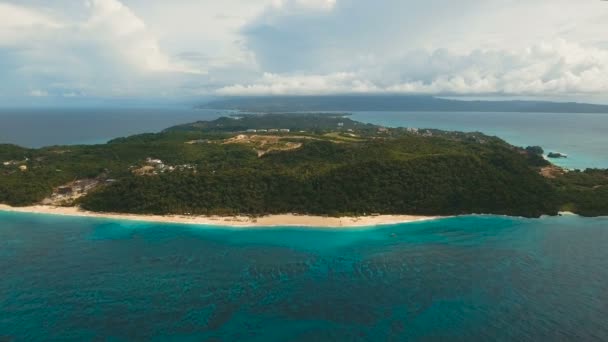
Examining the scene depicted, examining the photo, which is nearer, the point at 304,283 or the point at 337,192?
the point at 304,283

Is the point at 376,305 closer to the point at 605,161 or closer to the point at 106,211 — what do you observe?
the point at 106,211

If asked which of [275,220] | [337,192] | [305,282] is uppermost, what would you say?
[337,192]

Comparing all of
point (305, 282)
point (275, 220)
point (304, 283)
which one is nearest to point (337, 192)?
point (275, 220)

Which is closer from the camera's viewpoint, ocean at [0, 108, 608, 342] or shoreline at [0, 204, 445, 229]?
ocean at [0, 108, 608, 342]

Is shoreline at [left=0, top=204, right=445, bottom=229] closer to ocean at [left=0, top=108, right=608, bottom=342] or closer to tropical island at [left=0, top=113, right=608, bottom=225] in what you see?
tropical island at [left=0, top=113, right=608, bottom=225]

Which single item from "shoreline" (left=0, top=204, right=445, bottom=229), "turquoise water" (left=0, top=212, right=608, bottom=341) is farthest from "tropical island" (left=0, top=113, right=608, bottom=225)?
"turquoise water" (left=0, top=212, right=608, bottom=341)

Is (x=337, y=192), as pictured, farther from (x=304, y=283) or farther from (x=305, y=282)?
(x=304, y=283)
